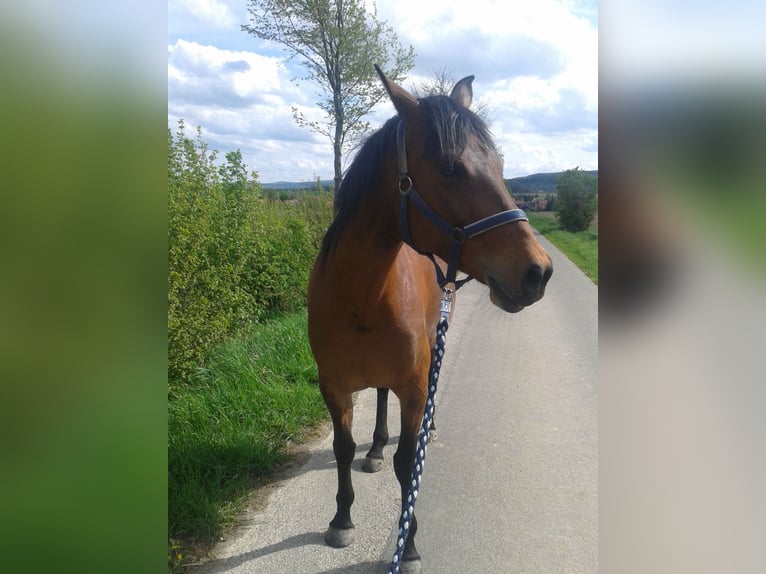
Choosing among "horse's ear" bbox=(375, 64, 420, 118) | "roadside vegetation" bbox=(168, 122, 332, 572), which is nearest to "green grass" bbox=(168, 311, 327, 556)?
"roadside vegetation" bbox=(168, 122, 332, 572)

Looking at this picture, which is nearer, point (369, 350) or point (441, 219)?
point (441, 219)

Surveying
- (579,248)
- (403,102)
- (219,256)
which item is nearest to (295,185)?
(219,256)

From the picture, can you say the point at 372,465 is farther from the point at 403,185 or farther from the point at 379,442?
the point at 403,185

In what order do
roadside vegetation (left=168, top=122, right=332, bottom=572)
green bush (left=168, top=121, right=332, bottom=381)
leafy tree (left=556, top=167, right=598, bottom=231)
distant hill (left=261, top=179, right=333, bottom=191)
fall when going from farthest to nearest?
distant hill (left=261, top=179, right=333, bottom=191) < green bush (left=168, top=121, right=332, bottom=381) < roadside vegetation (left=168, top=122, right=332, bottom=572) < leafy tree (left=556, top=167, right=598, bottom=231)

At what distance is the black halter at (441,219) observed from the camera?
1742 millimetres

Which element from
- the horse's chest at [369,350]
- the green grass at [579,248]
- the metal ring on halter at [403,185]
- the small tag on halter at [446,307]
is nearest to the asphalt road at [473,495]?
the horse's chest at [369,350]

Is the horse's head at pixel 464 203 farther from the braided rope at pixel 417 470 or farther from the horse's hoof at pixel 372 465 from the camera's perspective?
the horse's hoof at pixel 372 465

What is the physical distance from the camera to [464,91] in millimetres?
2594

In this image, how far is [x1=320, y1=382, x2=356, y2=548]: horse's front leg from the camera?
2.70m

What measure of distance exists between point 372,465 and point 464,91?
2.58 m

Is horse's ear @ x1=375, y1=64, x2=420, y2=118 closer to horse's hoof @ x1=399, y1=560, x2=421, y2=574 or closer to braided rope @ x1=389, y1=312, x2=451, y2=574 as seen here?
braided rope @ x1=389, y1=312, x2=451, y2=574

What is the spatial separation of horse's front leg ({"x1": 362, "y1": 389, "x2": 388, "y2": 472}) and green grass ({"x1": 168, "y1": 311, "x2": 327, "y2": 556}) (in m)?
0.62
